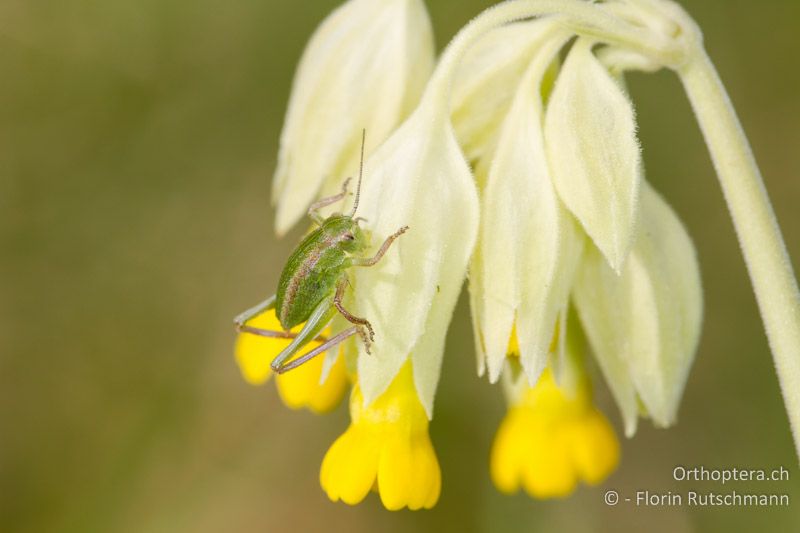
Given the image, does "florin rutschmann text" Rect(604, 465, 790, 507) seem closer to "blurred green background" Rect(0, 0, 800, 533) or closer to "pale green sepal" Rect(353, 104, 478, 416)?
"blurred green background" Rect(0, 0, 800, 533)

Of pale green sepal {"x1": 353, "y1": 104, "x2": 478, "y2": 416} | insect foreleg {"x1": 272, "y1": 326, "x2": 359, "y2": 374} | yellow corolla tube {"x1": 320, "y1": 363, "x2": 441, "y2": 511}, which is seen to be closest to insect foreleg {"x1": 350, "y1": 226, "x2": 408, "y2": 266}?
pale green sepal {"x1": 353, "y1": 104, "x2": 478, "y2": 416}

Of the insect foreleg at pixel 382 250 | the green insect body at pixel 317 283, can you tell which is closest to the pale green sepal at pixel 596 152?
the insect foreleg at pixel 382 250

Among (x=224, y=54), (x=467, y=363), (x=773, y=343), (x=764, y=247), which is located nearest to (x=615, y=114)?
(x=764, y=247)

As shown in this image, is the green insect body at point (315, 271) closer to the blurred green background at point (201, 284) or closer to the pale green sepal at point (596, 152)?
the pale green sepal at point (596, 152)

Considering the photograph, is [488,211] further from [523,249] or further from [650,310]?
[650,310]

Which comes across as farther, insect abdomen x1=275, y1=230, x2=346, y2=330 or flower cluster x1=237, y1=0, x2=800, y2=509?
insect abdomen x1=275, y1=230, x2=346, y2=330

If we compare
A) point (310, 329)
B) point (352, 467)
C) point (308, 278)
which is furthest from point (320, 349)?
point (352, 467)
